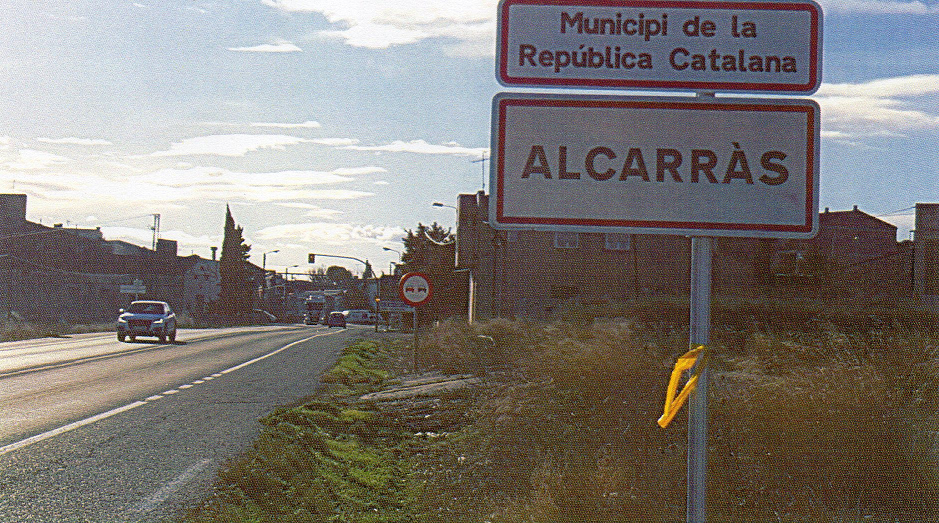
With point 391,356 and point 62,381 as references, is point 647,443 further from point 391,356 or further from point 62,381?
point 391,356

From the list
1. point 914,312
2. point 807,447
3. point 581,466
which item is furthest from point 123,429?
point 914,312

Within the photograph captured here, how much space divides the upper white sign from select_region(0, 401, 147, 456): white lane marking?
7.90 metres

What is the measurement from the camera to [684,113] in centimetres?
285

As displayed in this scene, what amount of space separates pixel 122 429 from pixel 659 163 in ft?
29.9

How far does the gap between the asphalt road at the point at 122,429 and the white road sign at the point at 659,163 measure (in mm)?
4555

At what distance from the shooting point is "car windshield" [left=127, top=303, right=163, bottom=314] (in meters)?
33.9

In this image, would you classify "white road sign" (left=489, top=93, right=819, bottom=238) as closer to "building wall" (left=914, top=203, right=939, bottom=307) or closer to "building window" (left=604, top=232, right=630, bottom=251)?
"building wall" (left=914, top=203, right=939, bottom=307)

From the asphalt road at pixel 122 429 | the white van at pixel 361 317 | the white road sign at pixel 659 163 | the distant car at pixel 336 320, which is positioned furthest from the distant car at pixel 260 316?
the white road sign at pixel 659 163

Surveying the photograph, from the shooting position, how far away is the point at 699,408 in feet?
8.86

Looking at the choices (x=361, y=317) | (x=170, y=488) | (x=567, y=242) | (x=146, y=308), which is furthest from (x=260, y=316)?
(x=170, y=488)

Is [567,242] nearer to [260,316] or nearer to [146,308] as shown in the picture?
[146,308]

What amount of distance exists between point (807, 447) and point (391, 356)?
72.1ft

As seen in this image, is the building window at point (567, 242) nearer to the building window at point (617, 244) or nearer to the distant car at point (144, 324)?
the building window at point (617, 244)

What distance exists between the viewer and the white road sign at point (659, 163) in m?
2.81
